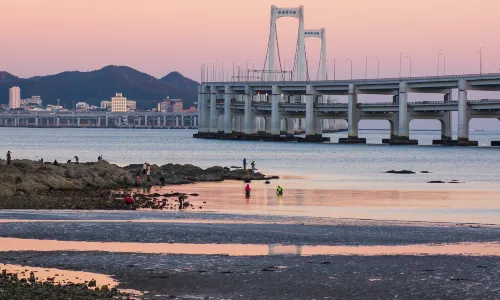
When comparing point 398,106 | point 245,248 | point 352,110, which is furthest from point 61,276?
point 352,110

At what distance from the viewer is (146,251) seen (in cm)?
2692

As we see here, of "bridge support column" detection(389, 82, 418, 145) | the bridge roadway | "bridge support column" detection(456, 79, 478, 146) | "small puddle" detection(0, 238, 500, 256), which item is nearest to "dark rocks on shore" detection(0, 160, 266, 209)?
"small puddle" detection(0, 238, 500, 256)

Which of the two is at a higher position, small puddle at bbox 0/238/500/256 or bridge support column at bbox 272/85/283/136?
bridge support column at bbox 272/85/283/136

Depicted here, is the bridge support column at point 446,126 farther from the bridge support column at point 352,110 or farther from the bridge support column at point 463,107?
the bridge support column at point 463,107

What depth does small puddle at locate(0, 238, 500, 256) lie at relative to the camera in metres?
26.9

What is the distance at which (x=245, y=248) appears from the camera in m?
28.0

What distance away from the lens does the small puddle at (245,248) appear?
88.2 feet

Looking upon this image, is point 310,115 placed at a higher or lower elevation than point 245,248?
higher

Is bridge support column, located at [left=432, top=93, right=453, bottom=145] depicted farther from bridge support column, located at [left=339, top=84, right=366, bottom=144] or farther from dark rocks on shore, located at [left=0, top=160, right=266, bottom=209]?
dark rocks on shore, located at [left=0, top=160, right=266, bottom=209]

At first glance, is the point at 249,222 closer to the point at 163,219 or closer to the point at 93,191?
the point at 163,219

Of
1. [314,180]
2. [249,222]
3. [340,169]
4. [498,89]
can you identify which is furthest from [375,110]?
[249,222]

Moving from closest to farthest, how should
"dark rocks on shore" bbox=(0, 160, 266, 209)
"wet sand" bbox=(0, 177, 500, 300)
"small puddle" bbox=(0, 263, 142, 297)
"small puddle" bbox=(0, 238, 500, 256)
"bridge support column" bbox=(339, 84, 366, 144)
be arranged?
"small puddle" bbox=(0, 263, 142, 297) → "wet sand" bbox=(0, 177, 500, 300) → "small puddle" bbox=(0, 238, 500, 256) → "dark rocks on shore" bbox=(0, 160, 266, 209) → "bridge support column" bbox=(339, 84, 366, 144)

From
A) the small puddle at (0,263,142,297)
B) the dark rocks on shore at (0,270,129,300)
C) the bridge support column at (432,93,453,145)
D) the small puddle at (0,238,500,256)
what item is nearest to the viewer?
the dark rocks on shore at (0,270,129,300)

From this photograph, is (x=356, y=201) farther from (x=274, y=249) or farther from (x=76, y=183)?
(x=274, y=249)
